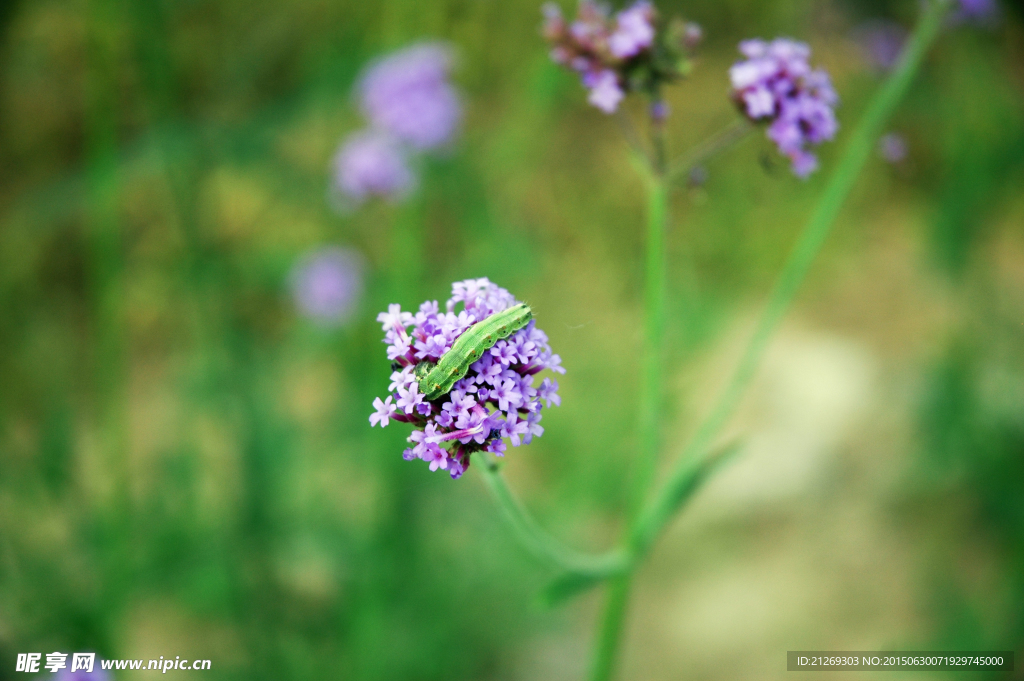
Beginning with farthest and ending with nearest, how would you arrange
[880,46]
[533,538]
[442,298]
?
[442,298] < [880,46] < [533,538]

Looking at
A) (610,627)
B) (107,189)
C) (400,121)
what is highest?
(400,121)

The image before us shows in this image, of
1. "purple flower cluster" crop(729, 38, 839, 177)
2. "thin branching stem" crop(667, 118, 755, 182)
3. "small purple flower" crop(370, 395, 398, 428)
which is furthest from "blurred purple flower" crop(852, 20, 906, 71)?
"small purple flower" crop(370, 395, 398, 428)

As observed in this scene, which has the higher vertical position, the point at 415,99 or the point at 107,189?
the point at 415,99

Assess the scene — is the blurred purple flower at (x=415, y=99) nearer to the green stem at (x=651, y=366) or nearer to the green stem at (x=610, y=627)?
the green stem at (x=651, y=366)

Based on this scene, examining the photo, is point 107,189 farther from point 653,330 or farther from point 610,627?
point 610,627

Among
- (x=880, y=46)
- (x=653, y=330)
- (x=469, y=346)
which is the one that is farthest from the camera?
(x=880, y=46)

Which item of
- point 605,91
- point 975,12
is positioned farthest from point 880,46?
point 605,91

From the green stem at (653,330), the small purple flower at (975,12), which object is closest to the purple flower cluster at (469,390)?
the green stem at (653,330)
